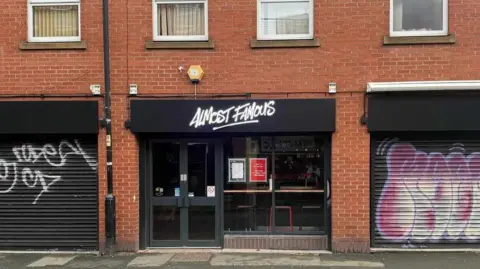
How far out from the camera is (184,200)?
9.27 metres

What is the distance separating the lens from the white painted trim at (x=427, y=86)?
8.36 metres

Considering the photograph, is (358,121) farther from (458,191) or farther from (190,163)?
(190,163)

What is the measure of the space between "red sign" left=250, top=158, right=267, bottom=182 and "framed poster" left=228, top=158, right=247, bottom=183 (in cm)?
16

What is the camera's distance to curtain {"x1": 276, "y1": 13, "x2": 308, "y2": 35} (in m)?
9.03

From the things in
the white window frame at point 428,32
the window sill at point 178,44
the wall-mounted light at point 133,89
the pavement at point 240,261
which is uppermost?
the white window frame at point 428,32

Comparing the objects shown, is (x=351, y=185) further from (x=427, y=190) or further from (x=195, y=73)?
(x=195, y=73)

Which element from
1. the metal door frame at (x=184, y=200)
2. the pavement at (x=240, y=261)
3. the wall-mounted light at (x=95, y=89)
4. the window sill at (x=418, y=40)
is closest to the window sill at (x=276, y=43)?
the window sill at (x=418, y=40)

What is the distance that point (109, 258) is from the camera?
8.62 m

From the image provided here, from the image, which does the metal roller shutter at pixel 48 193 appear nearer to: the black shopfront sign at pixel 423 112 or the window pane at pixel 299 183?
the window pane at pixel 299 183

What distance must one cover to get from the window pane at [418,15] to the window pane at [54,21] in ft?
19.3

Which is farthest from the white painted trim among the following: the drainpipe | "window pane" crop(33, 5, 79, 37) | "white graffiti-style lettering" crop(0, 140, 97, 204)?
"window pane" crop(33, 5, 79, 37)

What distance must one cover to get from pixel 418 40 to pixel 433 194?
2734 millimetres

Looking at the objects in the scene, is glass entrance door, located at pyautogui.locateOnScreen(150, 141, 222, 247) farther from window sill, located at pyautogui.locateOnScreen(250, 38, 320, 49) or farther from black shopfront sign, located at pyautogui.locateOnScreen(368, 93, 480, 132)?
black shopfront sign, located at pyautogui.locateOnScreen(368, 93, 480, 132)

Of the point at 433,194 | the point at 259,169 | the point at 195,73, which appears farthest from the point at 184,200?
the point at 433,194
